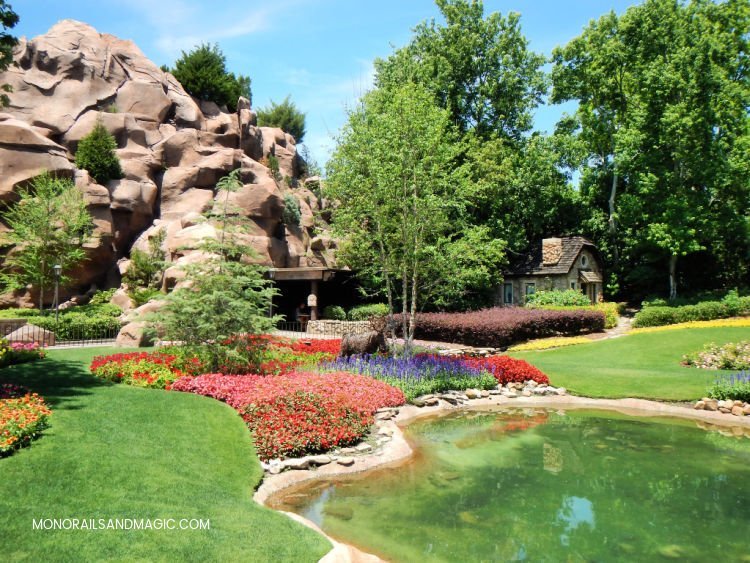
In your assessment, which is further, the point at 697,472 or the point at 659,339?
the point at 659,339

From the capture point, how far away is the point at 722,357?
18781mm

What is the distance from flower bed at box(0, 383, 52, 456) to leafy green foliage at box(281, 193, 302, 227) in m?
30.8

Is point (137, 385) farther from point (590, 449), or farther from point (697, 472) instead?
point (697, 472)

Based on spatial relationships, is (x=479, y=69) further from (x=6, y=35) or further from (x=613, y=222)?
(x=6, y=35)

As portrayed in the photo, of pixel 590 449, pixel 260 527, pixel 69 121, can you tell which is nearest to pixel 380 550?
pixel 260 527

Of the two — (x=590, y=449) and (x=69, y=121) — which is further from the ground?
(x=69, y=121)

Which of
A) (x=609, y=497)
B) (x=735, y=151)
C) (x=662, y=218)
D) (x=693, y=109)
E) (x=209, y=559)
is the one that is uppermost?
(x=693, y=109)

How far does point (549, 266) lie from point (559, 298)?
3363 mm

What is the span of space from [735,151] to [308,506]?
3588 cm

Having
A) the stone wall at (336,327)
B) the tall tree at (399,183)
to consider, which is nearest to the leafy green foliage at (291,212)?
the stone wall at (336,327)

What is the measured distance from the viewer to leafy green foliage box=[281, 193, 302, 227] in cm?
3946

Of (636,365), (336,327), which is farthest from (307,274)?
(636,365)

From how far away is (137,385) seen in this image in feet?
44.6

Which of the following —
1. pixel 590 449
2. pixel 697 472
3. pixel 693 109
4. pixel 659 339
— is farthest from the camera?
pixel 693 109
